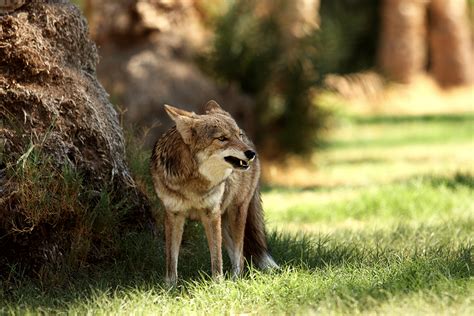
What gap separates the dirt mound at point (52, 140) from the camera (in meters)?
6.57

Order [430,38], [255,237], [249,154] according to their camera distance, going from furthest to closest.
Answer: [430,38], [255,237], [249,154]

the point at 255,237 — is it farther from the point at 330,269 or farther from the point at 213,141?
the point at 213,141

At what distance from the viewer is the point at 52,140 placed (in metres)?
6.93

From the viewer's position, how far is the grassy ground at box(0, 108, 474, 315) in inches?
226

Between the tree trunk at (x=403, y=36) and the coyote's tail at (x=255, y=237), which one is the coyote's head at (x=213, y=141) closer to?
the coyote's tail at (x=255, y=237)

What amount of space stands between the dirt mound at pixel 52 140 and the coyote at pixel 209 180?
1.84 feet

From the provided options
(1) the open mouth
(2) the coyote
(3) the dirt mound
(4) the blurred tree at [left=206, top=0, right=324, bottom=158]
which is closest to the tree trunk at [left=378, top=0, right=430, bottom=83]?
(4) the blurred tree at [left=206, top=0, right=324, bottom=158]

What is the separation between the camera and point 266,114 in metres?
14.8

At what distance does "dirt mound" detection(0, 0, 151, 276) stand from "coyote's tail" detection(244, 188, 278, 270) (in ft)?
3.06

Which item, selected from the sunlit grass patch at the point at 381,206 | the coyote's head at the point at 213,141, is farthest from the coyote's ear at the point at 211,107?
the sunlit grass patch at the point at 381,206

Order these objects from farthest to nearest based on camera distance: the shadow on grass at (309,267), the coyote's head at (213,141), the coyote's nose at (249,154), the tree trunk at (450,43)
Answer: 1. the tree trunk at (450,43)
2. the coyote's head at (213,141)
3. the coyote's nose at (249,154)
4. the shadow on grass at (309,267)

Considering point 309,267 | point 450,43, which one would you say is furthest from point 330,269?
point 450,43

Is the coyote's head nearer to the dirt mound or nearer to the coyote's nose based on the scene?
the coyote's nose

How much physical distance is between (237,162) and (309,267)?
1.09m
